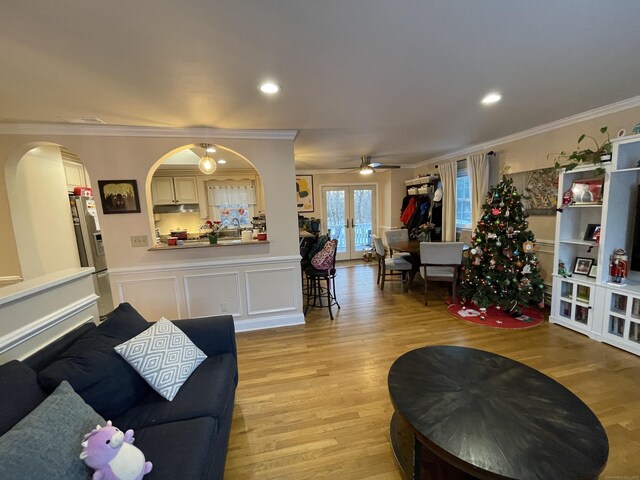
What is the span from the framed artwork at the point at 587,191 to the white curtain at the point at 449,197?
2031mm

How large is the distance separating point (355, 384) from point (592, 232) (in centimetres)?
300

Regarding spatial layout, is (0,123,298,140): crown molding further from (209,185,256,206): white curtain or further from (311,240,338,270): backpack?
(209,185,256,206): white curtain

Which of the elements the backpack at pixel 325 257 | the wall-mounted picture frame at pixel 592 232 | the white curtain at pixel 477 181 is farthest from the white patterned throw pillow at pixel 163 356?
the white curtain at pixel 477 181

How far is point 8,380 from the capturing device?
107cm

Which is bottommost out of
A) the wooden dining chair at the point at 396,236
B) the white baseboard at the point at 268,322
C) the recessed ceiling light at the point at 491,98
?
the white baseboard at the point at 268,322

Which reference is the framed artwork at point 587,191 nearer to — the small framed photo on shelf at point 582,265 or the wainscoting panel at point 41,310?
the small framed photo on shelf at point 582,265

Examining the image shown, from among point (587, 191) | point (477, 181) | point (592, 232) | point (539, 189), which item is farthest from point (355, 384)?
point (477, 181)

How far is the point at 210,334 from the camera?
6.32 ft

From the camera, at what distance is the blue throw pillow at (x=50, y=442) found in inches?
32.5

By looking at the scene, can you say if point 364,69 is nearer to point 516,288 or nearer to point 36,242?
point 516,288

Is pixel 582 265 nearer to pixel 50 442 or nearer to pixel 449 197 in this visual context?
pixel 449 197

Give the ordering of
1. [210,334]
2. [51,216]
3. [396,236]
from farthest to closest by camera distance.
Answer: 1. [396,236]
2. [51,216]
3. [210,334]

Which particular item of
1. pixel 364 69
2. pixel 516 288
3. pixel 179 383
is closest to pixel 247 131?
pixel 364 69

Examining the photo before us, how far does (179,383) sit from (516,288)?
148 inches
